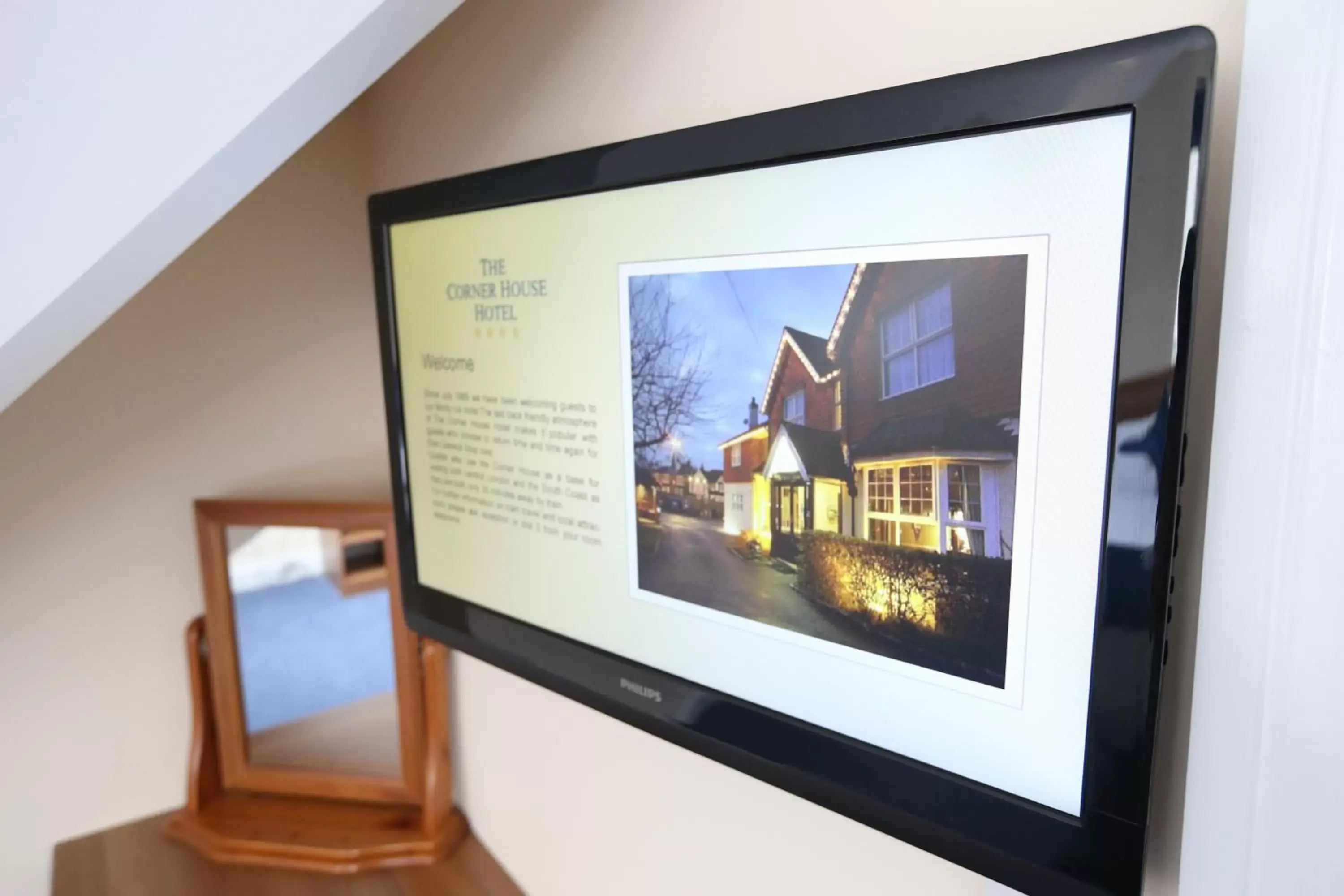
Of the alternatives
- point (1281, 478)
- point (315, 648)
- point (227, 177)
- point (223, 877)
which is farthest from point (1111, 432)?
point (223, 877)

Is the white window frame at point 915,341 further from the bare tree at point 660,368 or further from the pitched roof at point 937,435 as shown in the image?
the bare tree at point 660,368

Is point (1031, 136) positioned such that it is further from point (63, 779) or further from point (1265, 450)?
point (63, 779)

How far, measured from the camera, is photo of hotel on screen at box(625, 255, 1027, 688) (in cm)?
43

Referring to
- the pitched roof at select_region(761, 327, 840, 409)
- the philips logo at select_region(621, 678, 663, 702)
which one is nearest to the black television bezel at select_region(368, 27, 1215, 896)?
the philips logo at select_region(621, 678, 663, 702)

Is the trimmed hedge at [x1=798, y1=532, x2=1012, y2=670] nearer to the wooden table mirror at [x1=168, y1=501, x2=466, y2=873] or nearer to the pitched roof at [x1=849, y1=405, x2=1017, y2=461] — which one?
the pitched roof at [x1=849, y1=405, x2=1017, y2=461]

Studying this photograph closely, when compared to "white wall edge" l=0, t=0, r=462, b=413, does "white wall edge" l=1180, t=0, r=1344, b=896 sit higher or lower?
lower

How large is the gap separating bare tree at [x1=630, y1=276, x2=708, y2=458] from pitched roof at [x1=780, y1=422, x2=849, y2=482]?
0.27 ft

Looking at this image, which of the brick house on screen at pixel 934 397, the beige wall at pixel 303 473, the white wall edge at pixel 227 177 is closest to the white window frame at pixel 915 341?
the brick house on screen at pixel 934 397

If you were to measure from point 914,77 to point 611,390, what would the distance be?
294 mm

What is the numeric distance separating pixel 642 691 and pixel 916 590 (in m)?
0.26

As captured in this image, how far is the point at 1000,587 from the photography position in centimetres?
43

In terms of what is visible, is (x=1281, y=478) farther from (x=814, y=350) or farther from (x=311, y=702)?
(x=311, y=702)

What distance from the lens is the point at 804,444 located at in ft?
1.70

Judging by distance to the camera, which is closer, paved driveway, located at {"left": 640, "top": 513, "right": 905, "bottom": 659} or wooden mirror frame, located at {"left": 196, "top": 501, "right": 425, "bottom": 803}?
paved driveway, located at {"left": 640, "top": 513, "right": 905, "bottom": 659}
